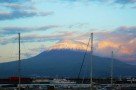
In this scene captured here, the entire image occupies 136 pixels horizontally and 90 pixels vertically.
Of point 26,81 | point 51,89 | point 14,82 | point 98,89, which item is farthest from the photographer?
point 26,81

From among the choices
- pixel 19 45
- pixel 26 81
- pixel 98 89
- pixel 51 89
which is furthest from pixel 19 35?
pixel 26 81

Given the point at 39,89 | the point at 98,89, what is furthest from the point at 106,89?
the point at 39,89

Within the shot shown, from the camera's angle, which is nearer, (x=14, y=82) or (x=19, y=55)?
(x=19, y=55)

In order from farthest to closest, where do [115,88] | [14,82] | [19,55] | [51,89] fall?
A: [14,82], [115,88], [51,89], [19,55]

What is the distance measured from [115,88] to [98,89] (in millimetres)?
7697

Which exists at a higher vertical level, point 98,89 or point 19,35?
point 19,35

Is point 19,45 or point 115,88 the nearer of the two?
point 19,45

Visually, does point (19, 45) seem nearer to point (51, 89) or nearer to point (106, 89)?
point (51, 89)

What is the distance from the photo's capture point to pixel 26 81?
121938 millimetres

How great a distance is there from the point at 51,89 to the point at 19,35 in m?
9.33

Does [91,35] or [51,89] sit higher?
[91,35]

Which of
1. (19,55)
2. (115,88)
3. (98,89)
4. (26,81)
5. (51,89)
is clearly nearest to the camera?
(19,55)

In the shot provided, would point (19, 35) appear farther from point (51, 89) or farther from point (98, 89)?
point (98, 89)

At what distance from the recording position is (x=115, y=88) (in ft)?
312
